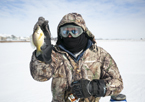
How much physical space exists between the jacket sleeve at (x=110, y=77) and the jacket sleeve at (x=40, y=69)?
70cm

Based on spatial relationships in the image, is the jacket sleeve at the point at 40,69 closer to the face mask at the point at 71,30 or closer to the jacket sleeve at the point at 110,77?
the face mask at the point at 71,30

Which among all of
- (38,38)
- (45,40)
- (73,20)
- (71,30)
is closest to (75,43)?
(71,30)

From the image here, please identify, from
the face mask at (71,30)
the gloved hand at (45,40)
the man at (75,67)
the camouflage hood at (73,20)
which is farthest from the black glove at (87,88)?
the camouflage hood at (73,20)

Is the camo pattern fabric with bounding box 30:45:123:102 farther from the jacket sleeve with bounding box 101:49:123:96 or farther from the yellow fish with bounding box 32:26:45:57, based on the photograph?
the yellow fish with bounding box 32:26:45:57

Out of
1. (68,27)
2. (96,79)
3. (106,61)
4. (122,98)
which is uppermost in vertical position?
(68,27)

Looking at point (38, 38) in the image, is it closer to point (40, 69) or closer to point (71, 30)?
point (40, 69)

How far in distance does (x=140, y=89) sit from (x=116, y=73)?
156 inches

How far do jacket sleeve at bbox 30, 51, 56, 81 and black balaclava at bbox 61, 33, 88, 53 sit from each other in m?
0.37

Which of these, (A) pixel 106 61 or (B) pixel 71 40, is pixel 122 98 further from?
(B) pixel 71 40

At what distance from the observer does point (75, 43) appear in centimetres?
181

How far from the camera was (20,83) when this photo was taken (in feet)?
19.4

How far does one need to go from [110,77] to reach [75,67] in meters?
0.48

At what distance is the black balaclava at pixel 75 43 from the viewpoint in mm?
1804

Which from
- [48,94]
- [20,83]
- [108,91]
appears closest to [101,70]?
[108,91]
